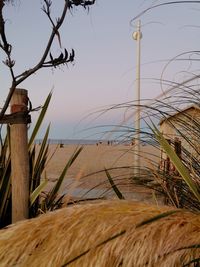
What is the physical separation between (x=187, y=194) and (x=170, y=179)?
0.08 m

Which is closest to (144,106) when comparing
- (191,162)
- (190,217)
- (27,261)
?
(191,162)

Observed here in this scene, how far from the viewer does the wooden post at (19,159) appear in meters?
2.31

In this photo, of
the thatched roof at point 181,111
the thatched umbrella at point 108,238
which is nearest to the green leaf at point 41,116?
the thatched roof at point 181,111

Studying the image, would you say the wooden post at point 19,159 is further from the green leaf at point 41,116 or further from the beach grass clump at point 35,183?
the green leaf at point 41,116

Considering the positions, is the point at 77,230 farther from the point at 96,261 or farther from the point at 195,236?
the point at 195,236

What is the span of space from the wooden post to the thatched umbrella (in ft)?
4.43

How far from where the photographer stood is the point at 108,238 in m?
0.85

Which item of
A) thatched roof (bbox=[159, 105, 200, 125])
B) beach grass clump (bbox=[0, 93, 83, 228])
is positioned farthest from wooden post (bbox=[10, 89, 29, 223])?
thatched roof (bbox=[159, 105, 200, 125])

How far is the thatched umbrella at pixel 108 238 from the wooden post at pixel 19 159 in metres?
1.35

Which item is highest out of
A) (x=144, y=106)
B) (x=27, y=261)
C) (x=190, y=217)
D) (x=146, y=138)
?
(x=144, y=106)

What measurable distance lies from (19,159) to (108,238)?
1566 mm

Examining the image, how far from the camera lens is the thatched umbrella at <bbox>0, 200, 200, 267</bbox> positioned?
0.83 m

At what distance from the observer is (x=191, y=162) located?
4.20ft

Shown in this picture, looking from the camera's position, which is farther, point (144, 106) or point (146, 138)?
point (146, 138)
